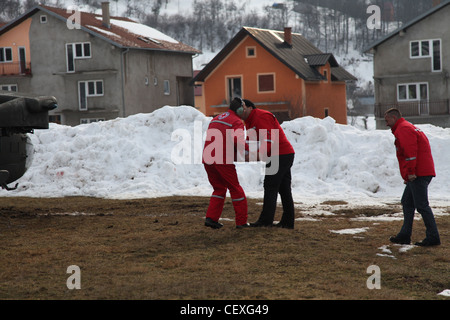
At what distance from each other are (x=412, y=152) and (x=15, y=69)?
41.6 meters

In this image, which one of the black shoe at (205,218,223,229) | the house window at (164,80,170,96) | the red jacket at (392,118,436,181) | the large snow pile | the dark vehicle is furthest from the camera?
the house window at (164,80,170,96)

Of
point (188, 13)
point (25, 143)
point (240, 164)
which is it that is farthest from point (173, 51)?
point (188, 13)

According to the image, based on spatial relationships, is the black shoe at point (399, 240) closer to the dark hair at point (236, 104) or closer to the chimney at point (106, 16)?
the dark hair at point (236, 104)

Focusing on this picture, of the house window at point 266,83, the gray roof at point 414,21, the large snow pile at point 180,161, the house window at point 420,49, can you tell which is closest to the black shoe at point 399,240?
the large snow pile at point 180,161

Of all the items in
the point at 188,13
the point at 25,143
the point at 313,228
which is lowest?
the point at 313,228

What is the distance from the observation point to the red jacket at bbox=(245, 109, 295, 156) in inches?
354

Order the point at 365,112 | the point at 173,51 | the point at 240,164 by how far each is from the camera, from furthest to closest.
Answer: the point at 365,112 → the point at 173,51 → the point at 240,164

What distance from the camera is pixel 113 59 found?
43250mm

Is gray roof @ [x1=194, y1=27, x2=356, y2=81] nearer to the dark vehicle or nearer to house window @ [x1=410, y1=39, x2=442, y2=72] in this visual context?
house window @ [x1=410, y1=39, x2=442, y2=72]

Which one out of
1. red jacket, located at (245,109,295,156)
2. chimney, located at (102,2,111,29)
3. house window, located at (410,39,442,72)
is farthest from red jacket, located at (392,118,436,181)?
chimney, located at (102,2,111,29)

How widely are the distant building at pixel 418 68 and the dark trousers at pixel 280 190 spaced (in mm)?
30915

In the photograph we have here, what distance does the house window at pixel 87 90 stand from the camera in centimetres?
4381
